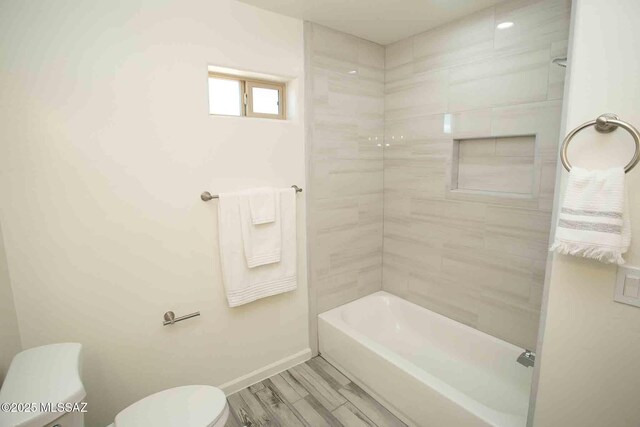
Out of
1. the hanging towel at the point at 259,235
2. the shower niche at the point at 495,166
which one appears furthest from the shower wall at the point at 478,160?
the hanging towel at the point at 259,235

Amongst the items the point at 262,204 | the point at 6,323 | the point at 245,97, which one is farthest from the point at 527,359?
the point at 6,323

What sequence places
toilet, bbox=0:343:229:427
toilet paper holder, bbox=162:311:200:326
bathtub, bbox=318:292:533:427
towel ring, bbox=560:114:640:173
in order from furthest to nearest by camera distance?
1. toilet paper holder, bbox=162:311:200:326
2. bathtub, bbox=318:292:533:427
3. toilet, bbox=0:343:229:427
4. towel ring, bbox=560:114:640:173

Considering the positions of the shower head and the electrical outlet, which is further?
the shower head

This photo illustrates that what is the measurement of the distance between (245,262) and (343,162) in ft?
3.30

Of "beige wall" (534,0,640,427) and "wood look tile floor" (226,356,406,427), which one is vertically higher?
"beige wall" (534,0,640,427)

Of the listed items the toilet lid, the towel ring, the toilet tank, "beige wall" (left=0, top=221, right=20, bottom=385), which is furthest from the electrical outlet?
"beige wall" (left=0, top=221, right=20, bottom=385)

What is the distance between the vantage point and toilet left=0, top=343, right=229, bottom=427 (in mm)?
1024

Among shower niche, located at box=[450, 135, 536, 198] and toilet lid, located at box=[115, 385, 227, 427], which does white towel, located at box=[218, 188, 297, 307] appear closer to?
toilet lid, located at box=[115, 385, 227, 427]

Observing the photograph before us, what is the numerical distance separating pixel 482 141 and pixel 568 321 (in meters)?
1.29

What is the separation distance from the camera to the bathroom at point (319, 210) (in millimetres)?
1077

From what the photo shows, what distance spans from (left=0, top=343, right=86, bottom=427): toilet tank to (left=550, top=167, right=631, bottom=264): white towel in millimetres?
1694

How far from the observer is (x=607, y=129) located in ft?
3.21

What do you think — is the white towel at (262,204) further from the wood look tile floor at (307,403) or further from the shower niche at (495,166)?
the shower niche at (495,166)

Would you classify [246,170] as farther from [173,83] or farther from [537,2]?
[537,2]
